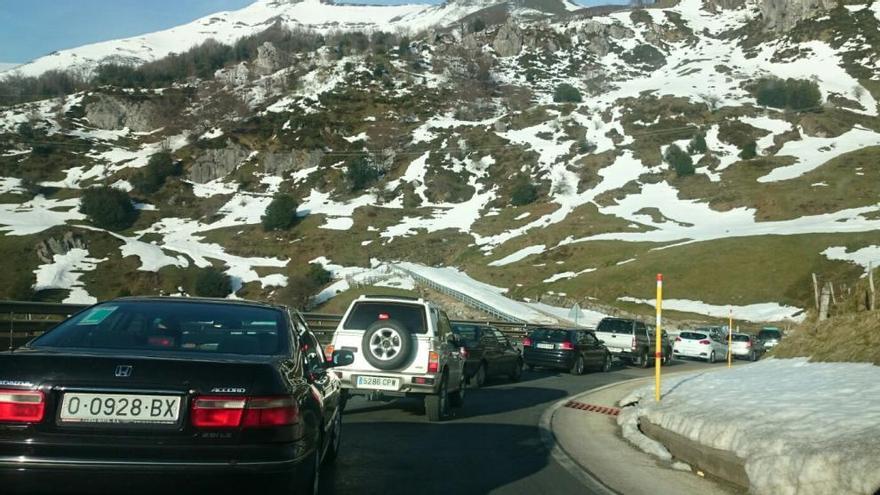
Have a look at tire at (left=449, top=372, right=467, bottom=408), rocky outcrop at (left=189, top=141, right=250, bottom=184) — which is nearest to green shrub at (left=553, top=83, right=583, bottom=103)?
rocky outcrop at (left=189, top=141, right=250, bottom=184)

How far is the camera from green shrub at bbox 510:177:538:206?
108 m

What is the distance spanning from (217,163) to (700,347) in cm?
11072

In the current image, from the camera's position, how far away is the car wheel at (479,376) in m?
20.3

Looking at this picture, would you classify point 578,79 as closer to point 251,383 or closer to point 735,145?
point 735,145

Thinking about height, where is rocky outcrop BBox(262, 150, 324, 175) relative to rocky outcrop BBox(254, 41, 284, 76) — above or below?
below

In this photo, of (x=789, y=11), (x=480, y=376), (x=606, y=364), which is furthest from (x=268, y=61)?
(x=480, y=376)

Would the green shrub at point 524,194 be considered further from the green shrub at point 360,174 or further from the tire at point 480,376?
the tire at point 480,376

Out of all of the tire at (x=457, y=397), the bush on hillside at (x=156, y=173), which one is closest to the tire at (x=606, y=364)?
the tire at (x=457, y=397)

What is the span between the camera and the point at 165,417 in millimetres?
4793

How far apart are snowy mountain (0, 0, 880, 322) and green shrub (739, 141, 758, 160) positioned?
20.1 inches

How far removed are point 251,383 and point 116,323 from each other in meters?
1.63

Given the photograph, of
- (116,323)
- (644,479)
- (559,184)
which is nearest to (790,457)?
(644,479)

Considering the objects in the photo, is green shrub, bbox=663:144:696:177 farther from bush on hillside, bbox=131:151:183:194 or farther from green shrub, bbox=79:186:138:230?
bush on hillside, bbox=131:151:183:194

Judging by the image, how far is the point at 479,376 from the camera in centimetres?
2044
